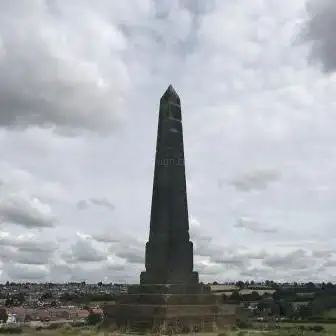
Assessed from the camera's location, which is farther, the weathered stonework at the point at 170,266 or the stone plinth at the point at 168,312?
the weathered stonework at the point at 170,266

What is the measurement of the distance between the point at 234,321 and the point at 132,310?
262 inches

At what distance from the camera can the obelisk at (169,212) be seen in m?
42.5

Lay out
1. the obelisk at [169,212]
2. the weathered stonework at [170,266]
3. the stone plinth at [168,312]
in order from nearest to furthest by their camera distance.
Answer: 1. the stone plinth at [168,312]
2. the weathered stonework at [170,266]
3. the obelisk at [169,212]

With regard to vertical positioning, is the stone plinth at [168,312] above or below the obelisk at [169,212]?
below

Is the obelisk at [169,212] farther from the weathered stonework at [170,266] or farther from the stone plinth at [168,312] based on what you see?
the stone plinth at [168,312]

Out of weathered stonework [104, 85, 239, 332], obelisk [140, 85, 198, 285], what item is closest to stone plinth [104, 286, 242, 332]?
weathered stonework [104, 85, 239, 332]

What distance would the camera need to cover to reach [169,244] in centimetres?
4262

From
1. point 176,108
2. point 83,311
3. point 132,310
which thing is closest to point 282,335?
point 132,310

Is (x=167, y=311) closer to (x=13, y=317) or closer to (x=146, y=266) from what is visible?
(x=146, y=266)

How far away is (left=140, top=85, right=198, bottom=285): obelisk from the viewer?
4247 cm

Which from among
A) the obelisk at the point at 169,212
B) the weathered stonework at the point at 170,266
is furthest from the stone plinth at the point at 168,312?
the obelisk at the point at 169,212

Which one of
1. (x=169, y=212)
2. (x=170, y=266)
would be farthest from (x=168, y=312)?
(x=169, y=212)

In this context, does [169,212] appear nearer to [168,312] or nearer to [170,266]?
[170,266]

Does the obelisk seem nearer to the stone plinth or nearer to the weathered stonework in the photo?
the weathered stonework
